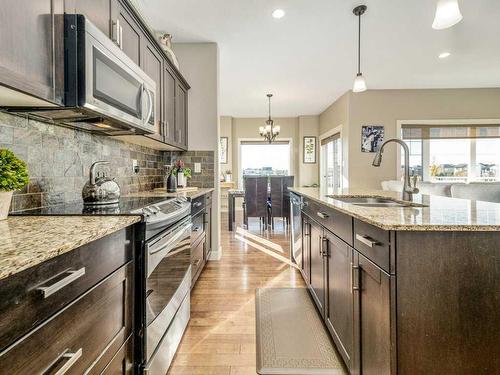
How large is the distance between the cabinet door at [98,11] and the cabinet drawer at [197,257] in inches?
65.0

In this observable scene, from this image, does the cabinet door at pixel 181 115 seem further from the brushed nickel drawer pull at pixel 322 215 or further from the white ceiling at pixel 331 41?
the brushed nickel drawer pull at pixel 322 215

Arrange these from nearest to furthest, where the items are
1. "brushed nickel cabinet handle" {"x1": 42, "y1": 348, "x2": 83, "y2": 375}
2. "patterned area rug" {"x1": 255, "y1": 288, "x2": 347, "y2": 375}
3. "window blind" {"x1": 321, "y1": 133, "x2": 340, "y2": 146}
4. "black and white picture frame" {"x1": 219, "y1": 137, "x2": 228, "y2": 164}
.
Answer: "brushed nickel cabinet handle" {"x1": 42, "y1": 348, "x2": 83, "y2": 375} → "patterned area rug" {"x1": 255, "y1": 288, "x2": 347, "y2": 375} → "window blind" {"x1": 321, "y1": 133, "x2": 340, "y2": 146} → "black and white picture frame" {"x1": 219, "y1": 137, "x2": 228, "y2": 164}

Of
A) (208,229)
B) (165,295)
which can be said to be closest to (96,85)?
(165,295)

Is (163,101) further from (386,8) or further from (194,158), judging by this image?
A: (386,8)

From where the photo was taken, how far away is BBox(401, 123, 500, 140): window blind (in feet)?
17.9

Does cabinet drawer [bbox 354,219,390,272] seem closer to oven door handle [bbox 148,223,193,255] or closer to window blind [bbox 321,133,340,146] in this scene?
oven door handle [bbox 148,223,193,255]

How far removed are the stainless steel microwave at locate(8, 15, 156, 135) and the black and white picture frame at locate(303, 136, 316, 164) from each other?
20.6ft

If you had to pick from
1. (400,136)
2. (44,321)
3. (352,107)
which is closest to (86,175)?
(44,321)

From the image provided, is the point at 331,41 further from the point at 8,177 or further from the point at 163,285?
the point at 8,177

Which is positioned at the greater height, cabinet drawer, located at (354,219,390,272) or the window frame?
the window frame

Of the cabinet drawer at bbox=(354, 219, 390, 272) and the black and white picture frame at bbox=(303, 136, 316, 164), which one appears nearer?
the cabinet drawer at bbox=(354, 219, 390, 272)

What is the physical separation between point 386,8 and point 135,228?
3100 millimetres

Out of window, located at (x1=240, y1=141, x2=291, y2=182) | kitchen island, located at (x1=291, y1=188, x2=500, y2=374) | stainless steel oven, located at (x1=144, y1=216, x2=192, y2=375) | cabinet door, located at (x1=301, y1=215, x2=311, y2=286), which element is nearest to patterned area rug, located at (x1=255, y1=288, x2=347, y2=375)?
cabinet door, located at (x1=301, y1=215, x2=311, y2=286)

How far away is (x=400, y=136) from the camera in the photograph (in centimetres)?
547
